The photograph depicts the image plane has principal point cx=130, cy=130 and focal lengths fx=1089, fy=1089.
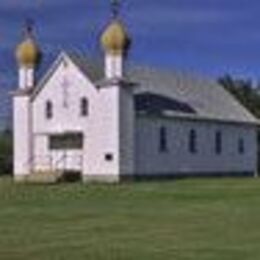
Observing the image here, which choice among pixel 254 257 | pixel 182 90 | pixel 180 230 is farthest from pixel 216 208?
pixel 182 90

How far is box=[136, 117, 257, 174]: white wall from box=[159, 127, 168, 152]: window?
0.97 feet

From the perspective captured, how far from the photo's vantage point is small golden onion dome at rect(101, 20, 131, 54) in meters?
66.6

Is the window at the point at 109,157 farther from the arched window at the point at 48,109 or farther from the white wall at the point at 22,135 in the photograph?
the white wall at the point at 22,135

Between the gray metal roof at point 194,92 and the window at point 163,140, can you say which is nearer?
the window at point 163,140

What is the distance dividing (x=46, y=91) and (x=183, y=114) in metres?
9.37

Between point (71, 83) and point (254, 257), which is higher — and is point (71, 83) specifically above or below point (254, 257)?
above

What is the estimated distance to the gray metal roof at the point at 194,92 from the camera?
74.5 m

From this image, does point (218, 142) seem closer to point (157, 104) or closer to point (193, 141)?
point (193, 141)

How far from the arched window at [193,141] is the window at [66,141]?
8.85 metres

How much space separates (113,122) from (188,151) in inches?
371

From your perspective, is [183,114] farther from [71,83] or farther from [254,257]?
[254,257]

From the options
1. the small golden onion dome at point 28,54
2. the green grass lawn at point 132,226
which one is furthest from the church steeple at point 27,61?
the green grass lawn at point 132,226

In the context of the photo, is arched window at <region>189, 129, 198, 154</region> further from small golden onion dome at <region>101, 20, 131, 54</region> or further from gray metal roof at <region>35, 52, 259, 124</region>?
small golden onion dome at <region>101, 20, 131, 54</region>

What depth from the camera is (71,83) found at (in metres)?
70.2
